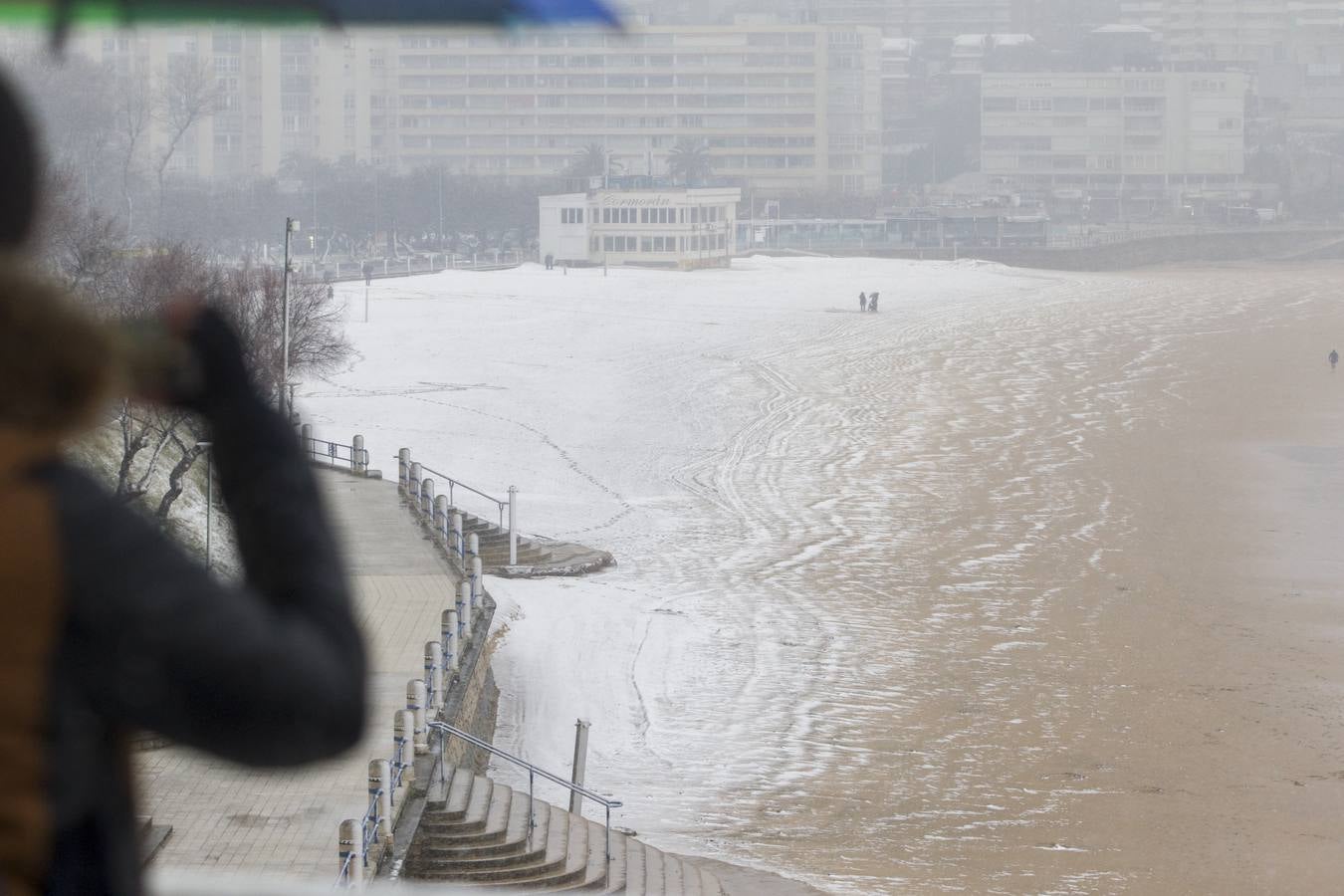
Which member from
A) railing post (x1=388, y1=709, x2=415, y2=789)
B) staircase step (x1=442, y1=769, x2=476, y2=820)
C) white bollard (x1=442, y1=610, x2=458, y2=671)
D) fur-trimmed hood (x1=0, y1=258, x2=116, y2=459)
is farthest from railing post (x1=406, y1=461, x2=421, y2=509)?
fur-trimmed hood (x1=0, y1=258, x2=116, y2=459)

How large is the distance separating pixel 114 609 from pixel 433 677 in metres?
12.4

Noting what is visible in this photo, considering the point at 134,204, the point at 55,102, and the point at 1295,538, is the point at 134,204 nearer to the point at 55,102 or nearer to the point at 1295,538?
the point at 55,102

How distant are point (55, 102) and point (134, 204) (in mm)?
19351

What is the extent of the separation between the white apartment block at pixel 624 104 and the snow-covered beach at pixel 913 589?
64.7 m

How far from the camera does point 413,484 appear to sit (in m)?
24.9

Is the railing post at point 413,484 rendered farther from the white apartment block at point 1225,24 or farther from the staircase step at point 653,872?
the white apartment block at point 1225,24

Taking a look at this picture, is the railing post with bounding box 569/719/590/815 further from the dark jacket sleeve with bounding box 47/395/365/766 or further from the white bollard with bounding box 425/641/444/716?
the dark jacket sleeve with bounding box 47/395/365/766

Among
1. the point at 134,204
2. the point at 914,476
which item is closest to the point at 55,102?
the point at 134,204

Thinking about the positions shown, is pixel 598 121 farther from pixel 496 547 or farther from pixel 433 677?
pixel 433 677

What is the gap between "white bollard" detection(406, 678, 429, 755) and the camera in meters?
11.9

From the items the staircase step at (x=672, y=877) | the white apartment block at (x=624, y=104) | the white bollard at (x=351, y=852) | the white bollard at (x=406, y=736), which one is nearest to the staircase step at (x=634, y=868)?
the staircase step at (x=672, y=877)

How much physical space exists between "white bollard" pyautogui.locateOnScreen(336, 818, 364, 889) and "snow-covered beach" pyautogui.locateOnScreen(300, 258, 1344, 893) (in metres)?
4.67

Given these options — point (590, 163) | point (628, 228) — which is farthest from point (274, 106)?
point (628, 228)

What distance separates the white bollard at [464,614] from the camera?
1587 centimetres
